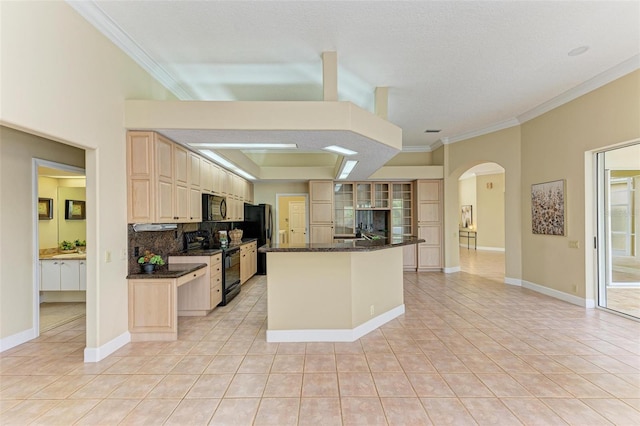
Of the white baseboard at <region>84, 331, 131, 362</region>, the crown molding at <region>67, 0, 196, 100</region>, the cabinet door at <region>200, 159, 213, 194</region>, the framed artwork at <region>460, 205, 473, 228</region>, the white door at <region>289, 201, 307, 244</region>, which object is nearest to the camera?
the crown molding at <region>67, 0, 196, 100</region>

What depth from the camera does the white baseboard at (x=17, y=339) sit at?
10.2 feet

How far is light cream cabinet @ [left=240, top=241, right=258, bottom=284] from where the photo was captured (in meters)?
5.84

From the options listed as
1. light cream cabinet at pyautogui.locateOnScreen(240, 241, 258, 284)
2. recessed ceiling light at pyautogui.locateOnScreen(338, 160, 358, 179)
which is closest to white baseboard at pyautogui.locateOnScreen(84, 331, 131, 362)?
light cream cabinet at pyautogui.locateOnScreen(240, 241, 258, 284)

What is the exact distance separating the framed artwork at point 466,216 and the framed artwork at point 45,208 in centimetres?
1316

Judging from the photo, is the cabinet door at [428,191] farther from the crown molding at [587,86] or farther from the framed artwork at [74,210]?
the framed artwork at [74,210]

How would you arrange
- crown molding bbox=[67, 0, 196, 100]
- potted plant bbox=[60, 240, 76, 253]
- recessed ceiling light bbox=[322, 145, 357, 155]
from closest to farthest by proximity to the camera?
crown molding bbox=[67, 0, 196, 100], recessed ceiling light bbox=[322, 145, 357, 155], potted plant bbox=[60, 240, 76, 253]

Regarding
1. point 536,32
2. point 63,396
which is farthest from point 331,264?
point 536,32

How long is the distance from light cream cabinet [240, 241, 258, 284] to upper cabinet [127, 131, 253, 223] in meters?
1.65

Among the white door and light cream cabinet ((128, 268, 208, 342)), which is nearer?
light cream cabinet ((128, 268, 208, 342))

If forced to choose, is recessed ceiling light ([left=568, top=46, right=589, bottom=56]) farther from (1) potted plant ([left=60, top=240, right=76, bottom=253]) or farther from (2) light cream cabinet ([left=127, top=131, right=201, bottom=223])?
(1) potted plant ([left=60, top=240, right=76, bottom=253])

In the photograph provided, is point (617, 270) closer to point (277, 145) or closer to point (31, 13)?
point (277, 145)

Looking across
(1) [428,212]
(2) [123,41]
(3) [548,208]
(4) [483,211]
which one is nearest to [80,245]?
(2) [123,41]

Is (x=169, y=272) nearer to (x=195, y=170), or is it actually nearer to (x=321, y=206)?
(x=195, y=170)

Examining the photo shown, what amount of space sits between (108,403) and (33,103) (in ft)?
7.59
